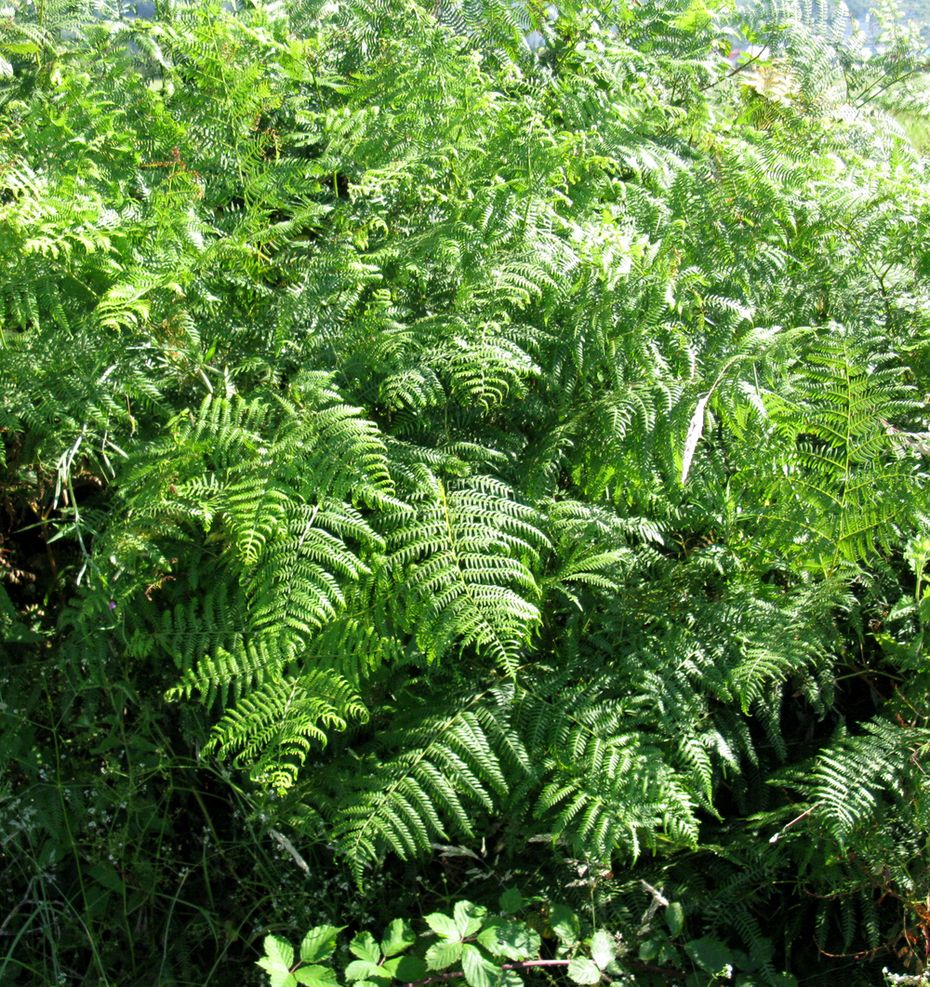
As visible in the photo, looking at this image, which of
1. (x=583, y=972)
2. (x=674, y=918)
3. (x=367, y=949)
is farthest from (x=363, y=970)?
(x=674, y=918)

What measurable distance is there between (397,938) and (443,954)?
109 mm

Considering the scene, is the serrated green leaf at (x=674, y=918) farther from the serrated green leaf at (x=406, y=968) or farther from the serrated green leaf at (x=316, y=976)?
the serrated green leaf at (x=316, y=976)

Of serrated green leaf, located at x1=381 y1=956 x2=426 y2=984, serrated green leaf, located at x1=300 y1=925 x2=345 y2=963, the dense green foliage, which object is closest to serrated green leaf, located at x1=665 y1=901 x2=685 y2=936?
the dense green foliage

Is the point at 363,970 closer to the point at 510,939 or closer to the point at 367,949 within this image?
the point at 367,949

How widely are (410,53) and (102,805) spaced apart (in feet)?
6.23

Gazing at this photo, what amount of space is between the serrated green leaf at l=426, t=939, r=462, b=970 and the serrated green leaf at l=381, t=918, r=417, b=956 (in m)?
0.07

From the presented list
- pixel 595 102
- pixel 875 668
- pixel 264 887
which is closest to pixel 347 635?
pixel 264 887

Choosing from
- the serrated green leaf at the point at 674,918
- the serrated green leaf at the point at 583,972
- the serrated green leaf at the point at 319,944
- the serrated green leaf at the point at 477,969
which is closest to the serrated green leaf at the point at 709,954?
the serrated green leaf at the point at 674,918

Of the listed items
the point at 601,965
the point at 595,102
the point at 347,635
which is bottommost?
the point at 601,965

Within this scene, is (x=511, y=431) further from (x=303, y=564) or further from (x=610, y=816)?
(x=610, y=816)

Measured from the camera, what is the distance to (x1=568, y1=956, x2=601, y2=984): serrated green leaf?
1905mm

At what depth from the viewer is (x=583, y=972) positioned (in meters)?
1.91

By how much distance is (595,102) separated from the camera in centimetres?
255

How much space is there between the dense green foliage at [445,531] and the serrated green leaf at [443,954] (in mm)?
59
